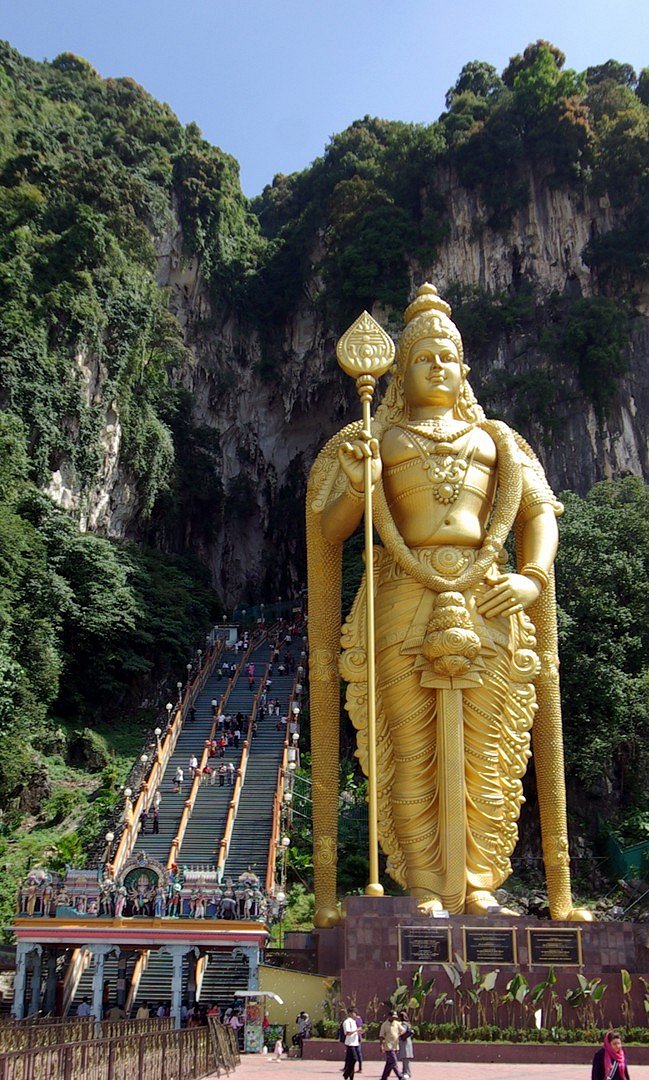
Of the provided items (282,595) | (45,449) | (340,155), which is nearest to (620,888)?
(45,449)

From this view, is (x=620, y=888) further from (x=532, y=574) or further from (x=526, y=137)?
(x=526, y=137)

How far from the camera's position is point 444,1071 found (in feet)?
24.1

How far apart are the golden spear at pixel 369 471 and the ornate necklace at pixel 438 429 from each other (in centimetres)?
69

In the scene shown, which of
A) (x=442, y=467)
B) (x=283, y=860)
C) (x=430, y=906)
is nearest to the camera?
(x=430, y=906)

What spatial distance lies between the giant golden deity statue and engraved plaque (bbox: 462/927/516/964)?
49 centimetres

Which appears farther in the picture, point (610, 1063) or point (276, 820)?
point (276, 820)

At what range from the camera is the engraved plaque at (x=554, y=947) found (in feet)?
28.9

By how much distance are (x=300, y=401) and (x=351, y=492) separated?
2442cm

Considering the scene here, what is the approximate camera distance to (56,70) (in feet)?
144

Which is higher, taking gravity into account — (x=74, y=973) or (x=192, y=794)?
(x=192, y=794)

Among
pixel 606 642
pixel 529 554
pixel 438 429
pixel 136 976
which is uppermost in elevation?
pixel 606 642

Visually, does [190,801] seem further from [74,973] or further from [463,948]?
[463,948]

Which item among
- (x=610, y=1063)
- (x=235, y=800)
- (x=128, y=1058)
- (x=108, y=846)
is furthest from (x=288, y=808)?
(x=610, y=1063)

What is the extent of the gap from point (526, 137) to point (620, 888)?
73.5ft
